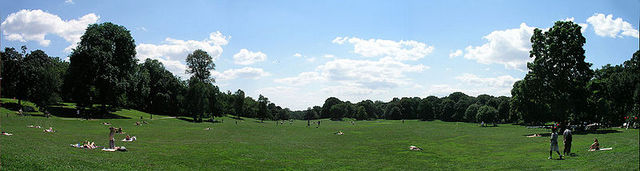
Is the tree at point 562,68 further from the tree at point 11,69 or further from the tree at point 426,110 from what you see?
the tree at point 426,110

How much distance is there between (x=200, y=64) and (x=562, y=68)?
76.3 meters

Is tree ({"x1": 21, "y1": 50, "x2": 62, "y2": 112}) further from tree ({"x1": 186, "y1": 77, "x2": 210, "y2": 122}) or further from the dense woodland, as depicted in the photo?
tree ({"x1": 186, "y1": 77, "x2": 210, "y2": 122})

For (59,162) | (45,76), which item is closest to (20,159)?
(59,162)

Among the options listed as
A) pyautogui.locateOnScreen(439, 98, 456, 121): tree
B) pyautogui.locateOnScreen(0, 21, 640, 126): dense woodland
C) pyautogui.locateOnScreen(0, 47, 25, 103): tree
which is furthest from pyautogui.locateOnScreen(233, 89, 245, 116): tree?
pyautogui.locateOnScreen(439, 98, 456, 121): tree

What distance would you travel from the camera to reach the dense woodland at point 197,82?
166 ft

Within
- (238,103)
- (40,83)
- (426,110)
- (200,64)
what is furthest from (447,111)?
(40,83)

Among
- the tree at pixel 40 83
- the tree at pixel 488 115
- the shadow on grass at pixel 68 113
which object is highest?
the tree at pixel 40 83

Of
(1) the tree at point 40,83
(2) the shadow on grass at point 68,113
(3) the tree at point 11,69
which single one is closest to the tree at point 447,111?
(2) the shadow on grass at point 68,113

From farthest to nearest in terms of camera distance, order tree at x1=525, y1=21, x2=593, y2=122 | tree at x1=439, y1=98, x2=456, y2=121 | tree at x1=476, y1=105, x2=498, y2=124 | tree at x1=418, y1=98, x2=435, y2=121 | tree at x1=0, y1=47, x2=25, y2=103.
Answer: tree at x1=418, y1=98, x2=435, y2=121 < tree at x1=439, y1=98, x2=456, y2=121 < tree at x1=476, y1=105, x2=498, y2=124 < tree at x1=0, y1=47, x2=25, y2=103 < tree at x1=525, y1=21, x2=593, y2=122

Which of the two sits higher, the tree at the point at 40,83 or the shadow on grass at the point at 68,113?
the tree at the point at 40,83

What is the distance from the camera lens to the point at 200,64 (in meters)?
93.4

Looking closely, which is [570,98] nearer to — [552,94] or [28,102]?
[552,94]

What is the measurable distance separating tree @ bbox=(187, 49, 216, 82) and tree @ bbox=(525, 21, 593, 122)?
235 feet

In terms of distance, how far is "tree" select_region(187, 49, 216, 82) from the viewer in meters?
92.6
